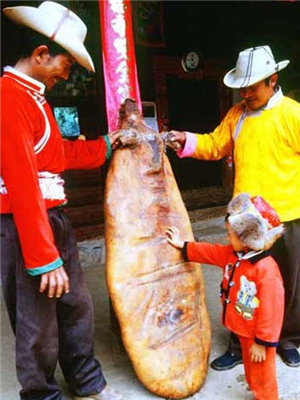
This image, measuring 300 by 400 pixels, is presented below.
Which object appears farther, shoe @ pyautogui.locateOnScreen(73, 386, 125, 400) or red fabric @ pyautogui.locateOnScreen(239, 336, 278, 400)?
shoe @ pyautogui.locateOnScreen(73, 386, 125, 400)

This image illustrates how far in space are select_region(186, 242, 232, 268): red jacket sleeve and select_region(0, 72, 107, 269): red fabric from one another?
1.06 meters

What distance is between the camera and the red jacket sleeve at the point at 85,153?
2.89m

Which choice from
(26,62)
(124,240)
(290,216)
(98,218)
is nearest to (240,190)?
(290,216)

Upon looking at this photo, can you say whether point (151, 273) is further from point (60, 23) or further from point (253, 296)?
point (60, 23)

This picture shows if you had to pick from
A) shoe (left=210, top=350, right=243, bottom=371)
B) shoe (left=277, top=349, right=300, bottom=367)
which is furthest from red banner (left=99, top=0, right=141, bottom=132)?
shoe (left=277, top=349, right=300, bottom=367)

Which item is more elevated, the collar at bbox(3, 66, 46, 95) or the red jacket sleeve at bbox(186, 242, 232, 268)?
the collar at bbox(3, 66, 46, 95)

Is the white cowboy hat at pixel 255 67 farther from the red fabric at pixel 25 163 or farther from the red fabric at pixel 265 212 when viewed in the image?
the red fabric at pixel 25 163

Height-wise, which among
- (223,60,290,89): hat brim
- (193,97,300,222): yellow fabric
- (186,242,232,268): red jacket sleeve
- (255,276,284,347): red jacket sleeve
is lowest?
(255,276,284,347): red jacket sleeve

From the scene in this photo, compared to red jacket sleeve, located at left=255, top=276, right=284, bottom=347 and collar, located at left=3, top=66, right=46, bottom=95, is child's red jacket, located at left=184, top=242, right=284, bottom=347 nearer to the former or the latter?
red jacket sleeve, located at left=255, top=276, right=284, bottom=347

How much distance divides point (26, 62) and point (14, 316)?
132 centimetres

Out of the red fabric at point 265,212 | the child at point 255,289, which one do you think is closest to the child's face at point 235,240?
the child at point 255,289

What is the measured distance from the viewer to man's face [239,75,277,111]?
3014 millimetres

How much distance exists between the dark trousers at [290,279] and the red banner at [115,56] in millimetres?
1411

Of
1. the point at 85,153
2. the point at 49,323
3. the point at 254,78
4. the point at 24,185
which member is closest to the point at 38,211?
the point at 24,185
